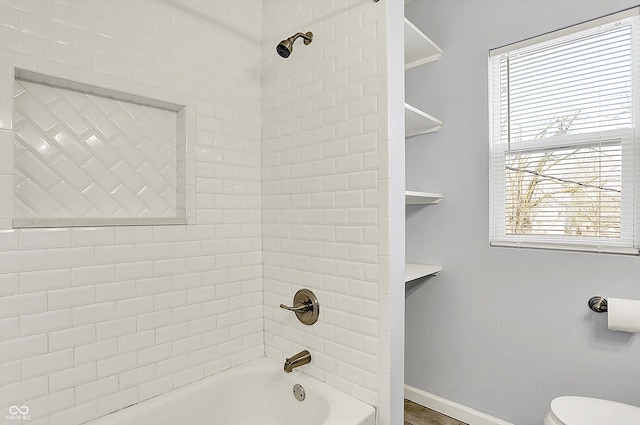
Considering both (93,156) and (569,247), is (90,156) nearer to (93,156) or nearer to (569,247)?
(93,156)

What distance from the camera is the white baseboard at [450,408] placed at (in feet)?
7.13

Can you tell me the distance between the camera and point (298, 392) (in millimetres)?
1704

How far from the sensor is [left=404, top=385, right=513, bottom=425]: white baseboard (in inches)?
85.6

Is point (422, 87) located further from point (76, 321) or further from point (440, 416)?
point (76, 321)

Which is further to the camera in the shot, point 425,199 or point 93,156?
point 425,199

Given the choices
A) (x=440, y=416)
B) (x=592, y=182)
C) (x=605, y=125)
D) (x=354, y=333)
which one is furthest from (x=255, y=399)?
(x=605, y=125)

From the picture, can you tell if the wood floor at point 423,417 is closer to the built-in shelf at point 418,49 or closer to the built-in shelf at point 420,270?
the built-in shelf at point 420,270

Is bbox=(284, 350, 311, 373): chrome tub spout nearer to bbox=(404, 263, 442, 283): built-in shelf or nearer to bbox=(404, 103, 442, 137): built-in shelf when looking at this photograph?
bbox=(404, 263, 442, 283): built-in shelf

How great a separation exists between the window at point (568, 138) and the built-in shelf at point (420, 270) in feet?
1.31

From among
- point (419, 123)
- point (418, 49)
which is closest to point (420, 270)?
point (419, 123)

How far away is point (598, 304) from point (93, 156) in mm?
2413

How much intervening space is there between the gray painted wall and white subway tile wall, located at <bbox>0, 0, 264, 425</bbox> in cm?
115

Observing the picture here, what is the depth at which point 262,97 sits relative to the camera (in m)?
2.03

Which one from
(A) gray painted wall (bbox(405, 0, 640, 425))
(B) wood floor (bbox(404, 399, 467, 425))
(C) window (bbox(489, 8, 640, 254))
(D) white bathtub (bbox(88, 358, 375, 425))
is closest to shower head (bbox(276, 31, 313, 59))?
(A) gray painted wall (bbox(405, 0, 640, 425))
